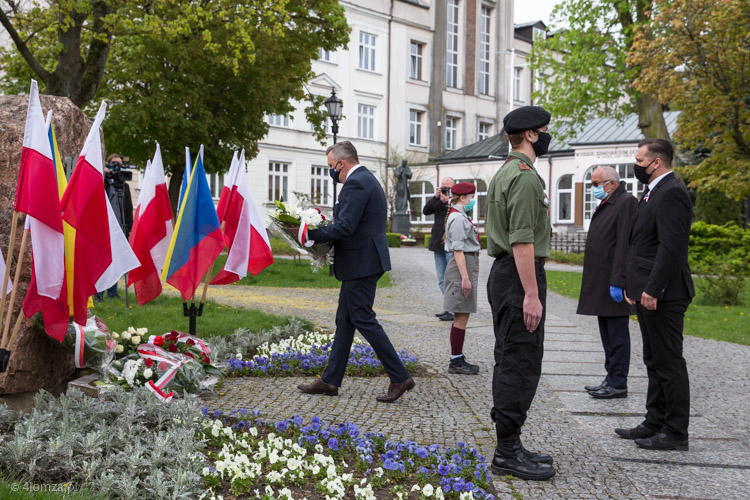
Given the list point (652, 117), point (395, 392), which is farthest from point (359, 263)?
point (652, 117)

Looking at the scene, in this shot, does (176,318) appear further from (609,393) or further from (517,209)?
(517,209)

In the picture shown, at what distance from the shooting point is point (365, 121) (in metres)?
46.0

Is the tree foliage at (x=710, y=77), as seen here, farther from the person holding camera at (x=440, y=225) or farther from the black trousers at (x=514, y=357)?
the black trousers at (x=514, y=357)

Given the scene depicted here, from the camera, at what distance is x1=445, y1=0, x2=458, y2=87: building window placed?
50.7 meters

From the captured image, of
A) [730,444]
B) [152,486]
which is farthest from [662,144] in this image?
[152,486]

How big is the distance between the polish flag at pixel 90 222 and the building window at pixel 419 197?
4083cm

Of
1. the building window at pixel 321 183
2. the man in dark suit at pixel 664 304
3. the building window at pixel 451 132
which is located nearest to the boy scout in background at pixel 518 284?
the man in dark suit at pixel 664 304

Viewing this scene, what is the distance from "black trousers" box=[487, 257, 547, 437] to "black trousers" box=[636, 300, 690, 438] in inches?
48.0

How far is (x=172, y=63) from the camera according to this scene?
19.9m

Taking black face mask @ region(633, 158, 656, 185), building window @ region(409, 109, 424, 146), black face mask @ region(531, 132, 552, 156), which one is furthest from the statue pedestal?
black face mask @ region(531, 132, 552, 156)

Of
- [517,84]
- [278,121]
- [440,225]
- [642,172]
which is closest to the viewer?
[642,172]

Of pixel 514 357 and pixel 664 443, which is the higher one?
pixel 514 357

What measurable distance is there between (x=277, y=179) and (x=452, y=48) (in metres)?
17.6

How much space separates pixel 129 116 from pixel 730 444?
17310mm
